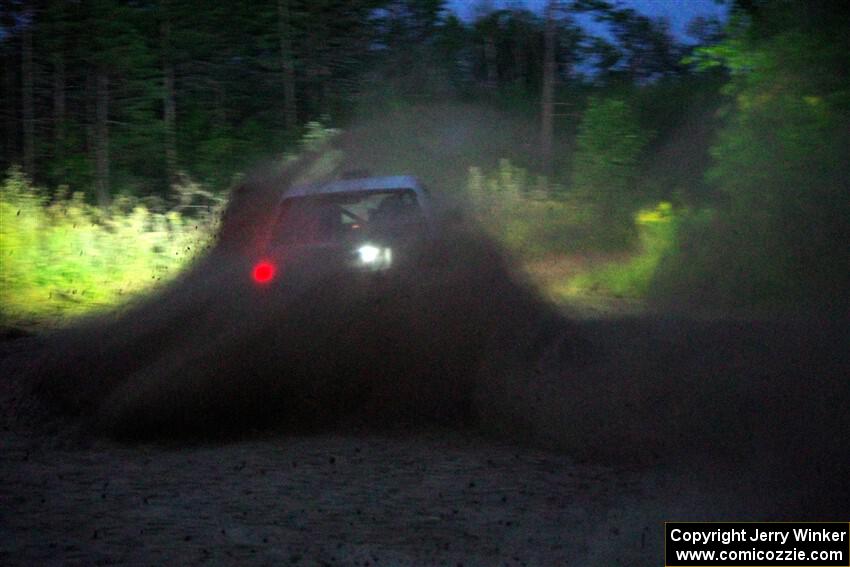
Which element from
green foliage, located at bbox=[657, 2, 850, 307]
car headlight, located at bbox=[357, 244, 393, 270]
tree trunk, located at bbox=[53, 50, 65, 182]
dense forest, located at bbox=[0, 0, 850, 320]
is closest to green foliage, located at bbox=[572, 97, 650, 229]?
dense forest, located at bbox=[0, 0, 850, 320]

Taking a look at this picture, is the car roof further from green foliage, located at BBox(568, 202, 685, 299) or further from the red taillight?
green foliage, located at BBox(568, 202, 685, 299)

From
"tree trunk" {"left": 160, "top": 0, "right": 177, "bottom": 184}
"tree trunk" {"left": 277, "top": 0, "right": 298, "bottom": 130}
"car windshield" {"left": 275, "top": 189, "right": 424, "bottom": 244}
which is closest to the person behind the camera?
"car windshield" {"left": 275, "top": 189, "right": 424, "bottom": 244}

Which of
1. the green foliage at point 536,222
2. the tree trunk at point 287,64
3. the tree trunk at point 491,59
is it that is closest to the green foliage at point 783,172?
the green foliage at point 536,222

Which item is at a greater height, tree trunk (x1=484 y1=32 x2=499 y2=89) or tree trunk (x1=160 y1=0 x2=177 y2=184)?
tree trunk (x1=484 y1=32 x2=499 y2=89)

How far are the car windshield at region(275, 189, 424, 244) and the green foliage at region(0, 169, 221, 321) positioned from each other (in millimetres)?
4357

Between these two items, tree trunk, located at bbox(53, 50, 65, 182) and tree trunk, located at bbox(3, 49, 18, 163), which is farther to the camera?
tree trunk, located at bbox(3, 49, 18, 163)

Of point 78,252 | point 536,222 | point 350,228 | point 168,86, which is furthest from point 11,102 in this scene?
point 350,228

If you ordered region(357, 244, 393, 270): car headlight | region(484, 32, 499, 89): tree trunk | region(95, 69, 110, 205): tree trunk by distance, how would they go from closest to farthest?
region(357, 244, 393, 270): car headlight < region(95, 69, 110, 205): tree trunk < region(484, 32, 499, 89): tree trunk

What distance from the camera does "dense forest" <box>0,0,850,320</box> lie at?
1422 centimetres

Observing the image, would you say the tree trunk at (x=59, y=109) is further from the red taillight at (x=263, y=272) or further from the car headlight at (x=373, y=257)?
the car headlight at (x=373, y=257)

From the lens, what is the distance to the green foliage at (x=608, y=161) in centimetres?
2064

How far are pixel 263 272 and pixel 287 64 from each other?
34779 millimetres

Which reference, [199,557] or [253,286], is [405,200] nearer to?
[253,286]

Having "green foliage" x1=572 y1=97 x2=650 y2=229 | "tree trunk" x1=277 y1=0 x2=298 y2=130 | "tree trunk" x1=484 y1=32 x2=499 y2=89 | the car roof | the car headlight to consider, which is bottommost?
the car headlight
